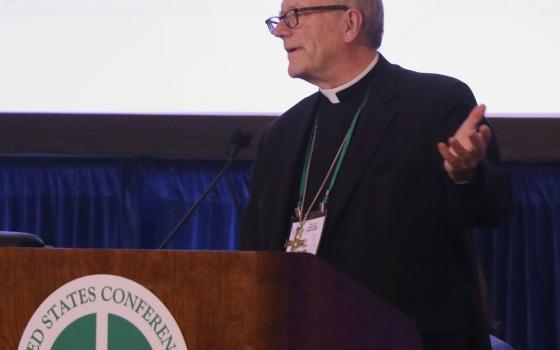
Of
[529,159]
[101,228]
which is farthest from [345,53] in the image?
[101,228]

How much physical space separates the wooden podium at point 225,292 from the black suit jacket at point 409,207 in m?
0.75

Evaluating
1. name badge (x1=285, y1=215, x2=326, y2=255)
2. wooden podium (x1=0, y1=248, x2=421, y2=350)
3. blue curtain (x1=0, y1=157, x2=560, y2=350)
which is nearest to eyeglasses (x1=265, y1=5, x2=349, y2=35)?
name badge (x1=285, y1=215, x2=326, y2=255)

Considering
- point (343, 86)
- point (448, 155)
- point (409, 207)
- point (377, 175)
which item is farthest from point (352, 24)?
point (448, 155)

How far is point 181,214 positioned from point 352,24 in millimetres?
1730

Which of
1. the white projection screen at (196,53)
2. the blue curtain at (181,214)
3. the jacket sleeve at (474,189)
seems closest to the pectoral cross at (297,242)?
the jacket sleeve at (474,189)

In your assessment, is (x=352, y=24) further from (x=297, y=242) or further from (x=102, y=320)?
(x=102, y=320)

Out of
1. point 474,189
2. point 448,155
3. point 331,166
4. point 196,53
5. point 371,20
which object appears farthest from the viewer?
point 196,53

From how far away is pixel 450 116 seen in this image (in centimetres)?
229

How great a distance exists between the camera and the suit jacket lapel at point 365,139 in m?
2.25

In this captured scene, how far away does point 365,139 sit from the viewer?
232 cm

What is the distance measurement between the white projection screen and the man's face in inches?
35.0

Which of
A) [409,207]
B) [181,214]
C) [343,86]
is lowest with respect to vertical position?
[181,214]

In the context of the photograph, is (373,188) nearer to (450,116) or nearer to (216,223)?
(450,116)

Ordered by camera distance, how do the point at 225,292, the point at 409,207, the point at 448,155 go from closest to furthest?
the point at 225,292, the point at 448,155, the point at 409,207
